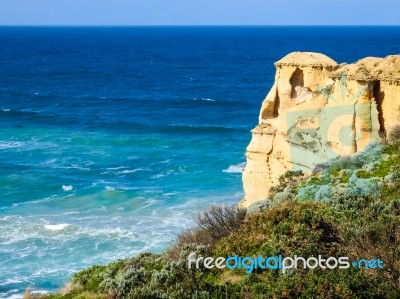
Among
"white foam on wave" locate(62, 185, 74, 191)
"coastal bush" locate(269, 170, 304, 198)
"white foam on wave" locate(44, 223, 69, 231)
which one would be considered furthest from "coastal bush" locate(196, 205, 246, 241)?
"white foam on wave" locate(62, 185, 74, 191)

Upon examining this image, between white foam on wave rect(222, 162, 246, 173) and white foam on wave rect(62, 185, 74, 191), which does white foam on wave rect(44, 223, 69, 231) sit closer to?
white foam on wave rect(62, 185, 74, 191)

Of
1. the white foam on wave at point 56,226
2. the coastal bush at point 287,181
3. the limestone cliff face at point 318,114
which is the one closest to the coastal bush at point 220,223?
the coastal bush at point 287,181

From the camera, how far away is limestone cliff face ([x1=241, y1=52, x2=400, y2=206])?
1994cm

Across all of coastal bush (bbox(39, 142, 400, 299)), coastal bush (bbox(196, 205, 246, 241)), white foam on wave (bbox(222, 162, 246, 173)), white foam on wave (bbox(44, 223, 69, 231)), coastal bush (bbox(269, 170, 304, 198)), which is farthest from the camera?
white foam on wave (bbox(222, 162, 246, 173))

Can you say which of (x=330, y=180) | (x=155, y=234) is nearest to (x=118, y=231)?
(x=155, y=234)

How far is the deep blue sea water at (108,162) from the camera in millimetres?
26141

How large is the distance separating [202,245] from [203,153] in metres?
32.5

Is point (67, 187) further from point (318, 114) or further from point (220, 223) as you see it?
point (220, 223)

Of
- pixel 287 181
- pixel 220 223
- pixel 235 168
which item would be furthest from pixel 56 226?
pixel 220 223

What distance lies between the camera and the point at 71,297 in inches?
490

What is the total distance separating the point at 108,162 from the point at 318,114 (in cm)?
2282

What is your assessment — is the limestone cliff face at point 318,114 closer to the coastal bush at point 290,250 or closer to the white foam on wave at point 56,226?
the coastal bush at point 290,250

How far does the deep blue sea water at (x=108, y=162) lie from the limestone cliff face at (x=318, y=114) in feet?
22.1

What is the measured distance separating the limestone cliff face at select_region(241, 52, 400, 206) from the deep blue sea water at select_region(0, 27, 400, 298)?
6749 millimetres
